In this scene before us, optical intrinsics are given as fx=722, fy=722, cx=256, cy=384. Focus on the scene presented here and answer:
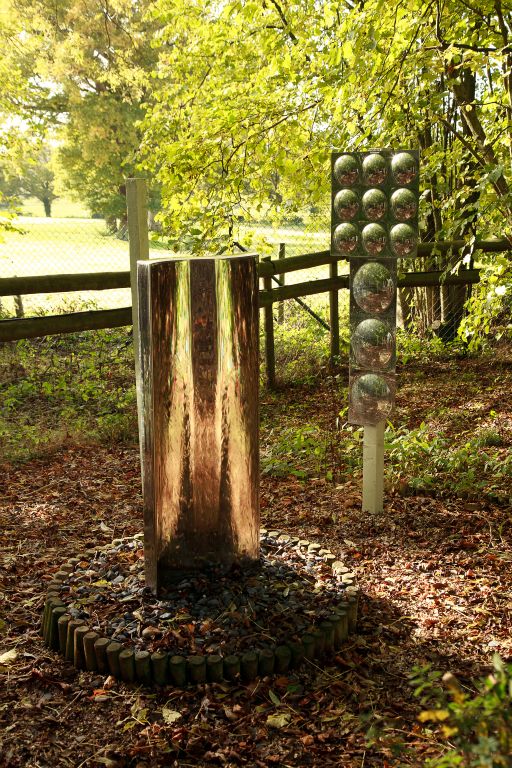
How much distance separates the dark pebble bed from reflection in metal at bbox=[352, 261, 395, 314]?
1.44 metres

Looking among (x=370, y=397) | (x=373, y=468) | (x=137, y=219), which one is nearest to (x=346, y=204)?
(x=370, y=397)

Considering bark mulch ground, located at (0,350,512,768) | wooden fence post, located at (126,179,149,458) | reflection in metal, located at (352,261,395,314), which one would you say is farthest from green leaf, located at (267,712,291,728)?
reflection in metal, located at (352,261,395,314)

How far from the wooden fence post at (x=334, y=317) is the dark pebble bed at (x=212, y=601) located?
4.50 metres

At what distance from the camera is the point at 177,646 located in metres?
2.94

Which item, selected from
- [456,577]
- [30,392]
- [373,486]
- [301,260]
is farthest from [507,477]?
[30,392]

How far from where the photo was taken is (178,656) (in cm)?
286

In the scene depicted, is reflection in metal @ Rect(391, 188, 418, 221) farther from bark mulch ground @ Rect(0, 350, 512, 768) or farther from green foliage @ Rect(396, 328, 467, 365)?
green foliage @ Rect(396, 328, 467, 365)

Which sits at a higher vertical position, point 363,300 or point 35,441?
point 363,300

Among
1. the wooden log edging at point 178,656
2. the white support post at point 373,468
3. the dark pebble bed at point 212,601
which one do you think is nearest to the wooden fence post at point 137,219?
the dark pebble bed at point 212,601

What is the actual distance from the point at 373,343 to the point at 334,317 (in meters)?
3.75

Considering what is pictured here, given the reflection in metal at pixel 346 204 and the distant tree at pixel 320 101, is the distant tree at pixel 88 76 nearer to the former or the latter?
the distant tree at pixel 320 101

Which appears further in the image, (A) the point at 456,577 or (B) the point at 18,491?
(B) the point at 18,491

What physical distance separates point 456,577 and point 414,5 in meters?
3.52

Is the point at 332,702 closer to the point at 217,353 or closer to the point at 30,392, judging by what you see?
the point at 217,353
